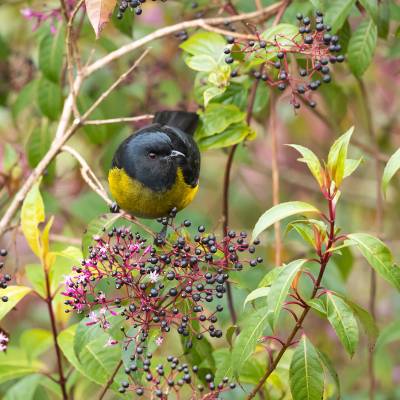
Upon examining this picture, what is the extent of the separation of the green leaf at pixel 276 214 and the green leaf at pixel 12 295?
99 cm

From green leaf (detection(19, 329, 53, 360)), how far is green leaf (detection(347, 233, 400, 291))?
1.86m

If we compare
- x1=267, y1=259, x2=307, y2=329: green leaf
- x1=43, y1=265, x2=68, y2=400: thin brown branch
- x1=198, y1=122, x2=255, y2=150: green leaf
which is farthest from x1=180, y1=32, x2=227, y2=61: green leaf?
x1=267, y1=259, x2=307, y2=329: green leaf

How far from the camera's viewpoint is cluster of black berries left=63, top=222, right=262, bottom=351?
254cm

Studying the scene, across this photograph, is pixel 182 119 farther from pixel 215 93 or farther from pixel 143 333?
pixel 143 333

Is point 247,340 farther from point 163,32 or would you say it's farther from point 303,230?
point 163,32

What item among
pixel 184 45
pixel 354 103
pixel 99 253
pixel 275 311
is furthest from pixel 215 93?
pixel 354 103

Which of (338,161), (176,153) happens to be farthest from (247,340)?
(176,153)

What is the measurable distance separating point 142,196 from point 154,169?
0.14m

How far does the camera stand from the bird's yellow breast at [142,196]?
3783mm

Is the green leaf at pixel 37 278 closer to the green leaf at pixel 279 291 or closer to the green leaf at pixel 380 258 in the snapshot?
the green leaf at pixel 279 291

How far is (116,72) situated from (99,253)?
2.61 metres

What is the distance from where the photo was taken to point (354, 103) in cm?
569

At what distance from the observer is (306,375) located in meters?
2.64

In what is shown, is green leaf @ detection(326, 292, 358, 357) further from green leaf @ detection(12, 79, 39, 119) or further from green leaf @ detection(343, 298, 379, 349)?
green leaf @ detection(12, 79, 39, 119)
